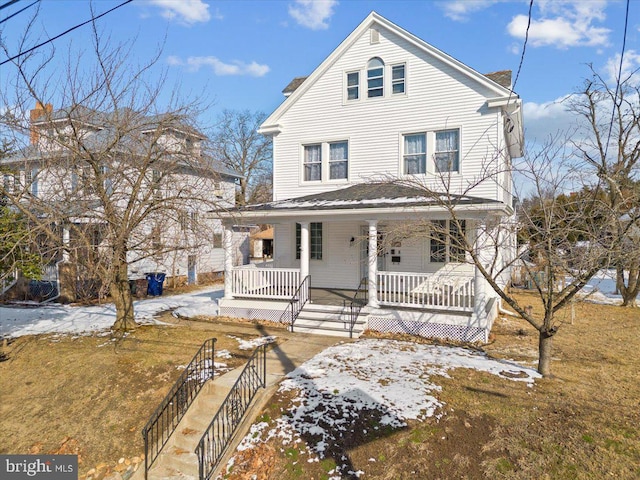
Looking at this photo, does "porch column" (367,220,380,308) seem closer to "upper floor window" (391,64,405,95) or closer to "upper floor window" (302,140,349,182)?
"upper floor window" (302,140,349,182)

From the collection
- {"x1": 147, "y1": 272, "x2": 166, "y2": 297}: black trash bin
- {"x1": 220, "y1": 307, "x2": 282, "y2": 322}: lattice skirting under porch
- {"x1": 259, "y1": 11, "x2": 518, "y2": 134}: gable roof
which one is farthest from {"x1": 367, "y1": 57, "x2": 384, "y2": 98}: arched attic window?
{"x1": 147, "y1": 272, "x2": 166, "y2": 297}: black trash bin

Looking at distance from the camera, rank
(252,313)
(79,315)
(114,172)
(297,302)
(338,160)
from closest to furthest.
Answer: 1. (114,172)
2. (297,302)
3. (252,313)
4. (79,315)
5. (338,160)

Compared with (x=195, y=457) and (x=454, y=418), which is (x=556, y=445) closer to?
(x=454, y=418)

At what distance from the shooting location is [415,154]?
42.5ft

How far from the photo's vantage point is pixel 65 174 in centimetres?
897

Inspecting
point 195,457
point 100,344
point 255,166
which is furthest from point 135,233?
point 255,166

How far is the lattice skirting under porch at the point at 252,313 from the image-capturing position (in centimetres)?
1197

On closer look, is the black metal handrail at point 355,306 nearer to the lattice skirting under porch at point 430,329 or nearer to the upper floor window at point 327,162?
the lattice skirting under porch at point 430,329

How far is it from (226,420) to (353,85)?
11.5 metres

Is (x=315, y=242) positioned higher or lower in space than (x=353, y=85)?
lower

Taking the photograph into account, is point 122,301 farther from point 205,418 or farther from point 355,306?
point 355,306

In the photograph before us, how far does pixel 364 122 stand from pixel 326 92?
187cm

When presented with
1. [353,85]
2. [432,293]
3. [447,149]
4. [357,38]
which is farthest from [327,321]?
[357,38]

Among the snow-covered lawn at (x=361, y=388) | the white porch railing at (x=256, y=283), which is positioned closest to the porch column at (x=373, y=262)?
the snow-covered lawn at (x=361, y=388)
